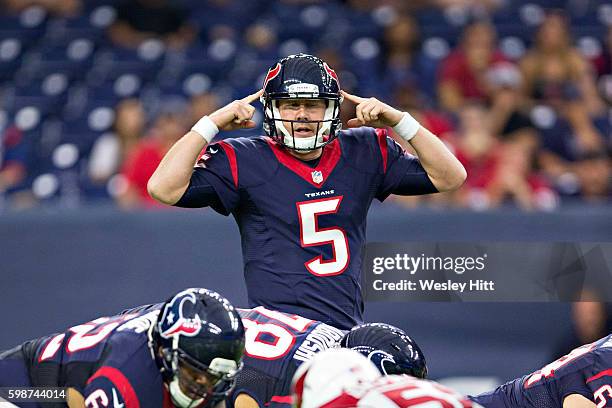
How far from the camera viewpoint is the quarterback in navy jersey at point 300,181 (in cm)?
492

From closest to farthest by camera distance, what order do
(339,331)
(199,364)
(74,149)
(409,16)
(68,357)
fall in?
A: 1. (199,364)
2. (68,357)
3. (339,331)
4. (74,149)
5. (409,16)

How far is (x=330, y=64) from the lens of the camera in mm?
9172

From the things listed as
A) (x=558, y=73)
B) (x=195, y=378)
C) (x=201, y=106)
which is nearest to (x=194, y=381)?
(x=195, y=378)

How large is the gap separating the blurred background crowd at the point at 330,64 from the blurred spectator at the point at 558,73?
0.01 m

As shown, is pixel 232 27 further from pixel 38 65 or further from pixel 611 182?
pixel 611 182

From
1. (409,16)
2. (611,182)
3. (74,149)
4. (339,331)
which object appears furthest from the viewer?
(409,16)

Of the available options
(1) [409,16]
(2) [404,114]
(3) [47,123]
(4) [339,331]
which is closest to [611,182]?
(1) [409,16]

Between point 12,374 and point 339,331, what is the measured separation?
126 centimetres

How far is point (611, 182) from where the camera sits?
320 inches

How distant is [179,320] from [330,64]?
18.2 ft

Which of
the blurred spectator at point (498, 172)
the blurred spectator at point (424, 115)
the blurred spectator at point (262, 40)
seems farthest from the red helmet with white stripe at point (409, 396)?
the blurred spectator at point (262, 40)

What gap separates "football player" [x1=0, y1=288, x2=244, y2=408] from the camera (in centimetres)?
383

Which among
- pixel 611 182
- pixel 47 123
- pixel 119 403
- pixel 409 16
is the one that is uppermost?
pixel 409 16

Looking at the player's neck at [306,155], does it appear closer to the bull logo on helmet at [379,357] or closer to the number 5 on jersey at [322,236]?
the number 5 on jersey at [322,236]
